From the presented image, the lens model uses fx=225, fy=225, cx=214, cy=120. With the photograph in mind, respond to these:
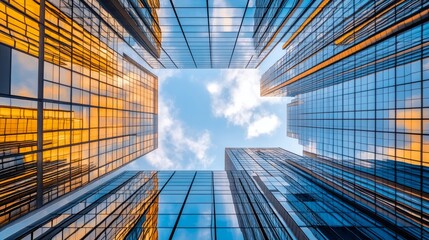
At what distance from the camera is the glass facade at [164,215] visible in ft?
50.9

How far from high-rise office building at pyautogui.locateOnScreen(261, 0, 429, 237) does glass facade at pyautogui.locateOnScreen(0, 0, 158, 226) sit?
84.8ft

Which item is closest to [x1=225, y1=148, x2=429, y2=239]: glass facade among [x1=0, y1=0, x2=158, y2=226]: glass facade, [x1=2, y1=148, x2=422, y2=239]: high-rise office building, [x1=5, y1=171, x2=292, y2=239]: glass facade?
[x1=2, y1=148, x2=422, y2=239]: high-rise office building

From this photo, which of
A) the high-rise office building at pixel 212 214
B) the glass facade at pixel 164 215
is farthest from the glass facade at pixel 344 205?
the glass facade at pixel 164 215

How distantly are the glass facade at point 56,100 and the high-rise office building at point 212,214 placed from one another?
2.59 metres

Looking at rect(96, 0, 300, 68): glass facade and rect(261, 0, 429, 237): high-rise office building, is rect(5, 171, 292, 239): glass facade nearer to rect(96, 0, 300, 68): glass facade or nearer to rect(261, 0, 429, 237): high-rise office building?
rect(261, 0, 429, 237): high-rise office building

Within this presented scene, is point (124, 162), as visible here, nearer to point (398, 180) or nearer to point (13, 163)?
point (13, 163)

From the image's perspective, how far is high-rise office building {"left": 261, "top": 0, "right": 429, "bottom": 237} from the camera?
21609mm

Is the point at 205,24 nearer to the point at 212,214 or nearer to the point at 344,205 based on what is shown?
the point at 212,214

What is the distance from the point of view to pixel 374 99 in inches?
1203

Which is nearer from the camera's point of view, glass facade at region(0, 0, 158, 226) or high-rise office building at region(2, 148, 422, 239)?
glass facade at region(0, 0, 158, 226)

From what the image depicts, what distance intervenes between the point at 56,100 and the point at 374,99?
36.8 meters

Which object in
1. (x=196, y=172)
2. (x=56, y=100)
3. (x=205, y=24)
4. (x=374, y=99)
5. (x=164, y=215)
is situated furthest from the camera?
(x=196, y=172)

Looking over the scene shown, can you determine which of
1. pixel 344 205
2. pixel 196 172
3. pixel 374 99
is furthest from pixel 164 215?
pixel 374 99

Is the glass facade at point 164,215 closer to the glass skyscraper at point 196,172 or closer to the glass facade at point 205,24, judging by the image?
the glass skyscraper at point 196,172
